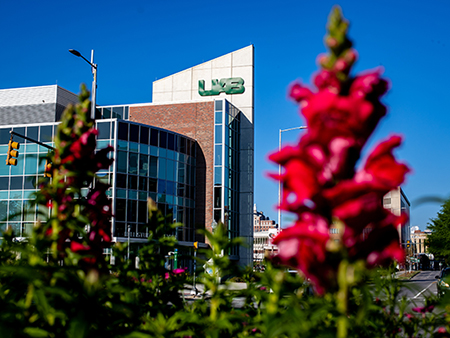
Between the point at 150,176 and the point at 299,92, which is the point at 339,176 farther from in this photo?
the point at 150,176

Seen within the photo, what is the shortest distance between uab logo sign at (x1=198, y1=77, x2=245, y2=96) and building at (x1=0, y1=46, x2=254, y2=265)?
11 centimetres

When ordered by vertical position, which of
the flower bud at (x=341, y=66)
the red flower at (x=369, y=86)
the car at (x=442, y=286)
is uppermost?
the flower bud at (x=341, y=66)

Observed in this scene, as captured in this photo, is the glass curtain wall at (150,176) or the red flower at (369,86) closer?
the red flower at (369,86)

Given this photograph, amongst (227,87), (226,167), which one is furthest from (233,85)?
(226,167)

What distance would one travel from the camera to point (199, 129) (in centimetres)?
4484

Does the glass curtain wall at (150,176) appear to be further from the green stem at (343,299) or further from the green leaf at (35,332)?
the green stem at (343,299)

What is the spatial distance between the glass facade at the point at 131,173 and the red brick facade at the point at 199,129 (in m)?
1.66

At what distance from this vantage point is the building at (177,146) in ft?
122

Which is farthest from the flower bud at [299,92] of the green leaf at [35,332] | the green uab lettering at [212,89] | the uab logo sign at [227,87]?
the green uab lettering at [212,89]

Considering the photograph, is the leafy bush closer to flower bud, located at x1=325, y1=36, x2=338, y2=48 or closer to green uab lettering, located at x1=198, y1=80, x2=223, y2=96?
flower bud, located at x1=325, y1=36, x2=338, y2=48

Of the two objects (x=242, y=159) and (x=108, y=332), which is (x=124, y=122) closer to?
(x=242, y=159)

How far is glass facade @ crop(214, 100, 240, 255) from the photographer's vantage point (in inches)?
1716

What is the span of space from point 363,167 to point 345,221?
9.1 inches

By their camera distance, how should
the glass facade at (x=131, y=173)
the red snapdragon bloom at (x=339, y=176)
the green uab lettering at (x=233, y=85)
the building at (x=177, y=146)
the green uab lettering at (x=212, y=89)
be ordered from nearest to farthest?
the red snapdragon bloom at (x=339, y=176), the glass facade at (x=131, y=173), the building at (x=177, y=146), the green uab lettering at (x=233, y=85), the green uab lettering at (x=212, y=89)
